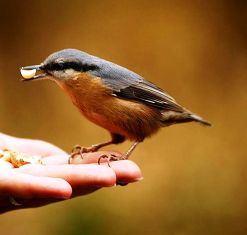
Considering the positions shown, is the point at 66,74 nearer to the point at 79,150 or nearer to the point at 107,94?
the point at 107,94

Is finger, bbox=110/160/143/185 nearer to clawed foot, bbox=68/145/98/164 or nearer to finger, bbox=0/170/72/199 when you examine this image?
finger, bbox=0/170/72/199

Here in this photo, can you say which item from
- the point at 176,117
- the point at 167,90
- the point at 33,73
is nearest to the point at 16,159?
the point at 33,73

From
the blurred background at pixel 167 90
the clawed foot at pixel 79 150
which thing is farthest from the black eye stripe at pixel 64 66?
the blurred background at pixel 167 90

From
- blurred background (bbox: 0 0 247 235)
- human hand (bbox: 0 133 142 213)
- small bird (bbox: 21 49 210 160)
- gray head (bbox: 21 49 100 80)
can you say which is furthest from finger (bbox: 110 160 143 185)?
blurred background (bbox: 0 0 247 235)

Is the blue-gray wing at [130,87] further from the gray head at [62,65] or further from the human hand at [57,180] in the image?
the human hand at [57,180]

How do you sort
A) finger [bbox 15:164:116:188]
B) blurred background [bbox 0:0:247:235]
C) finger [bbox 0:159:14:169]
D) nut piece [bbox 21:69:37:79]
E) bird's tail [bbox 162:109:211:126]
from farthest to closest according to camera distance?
blurred background [bbox 0:0:247:235]
bird's tail [bbox 162:109:211:126]
nut piece [bbox 21:69:37:79]
finger [bbox 0:159:14:169]
finger [bbox 15:164:116:188]

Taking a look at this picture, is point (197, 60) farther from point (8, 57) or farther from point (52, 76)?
point (52, 76)

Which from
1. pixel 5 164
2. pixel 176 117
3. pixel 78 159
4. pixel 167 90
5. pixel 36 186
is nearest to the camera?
pixel 36 186
